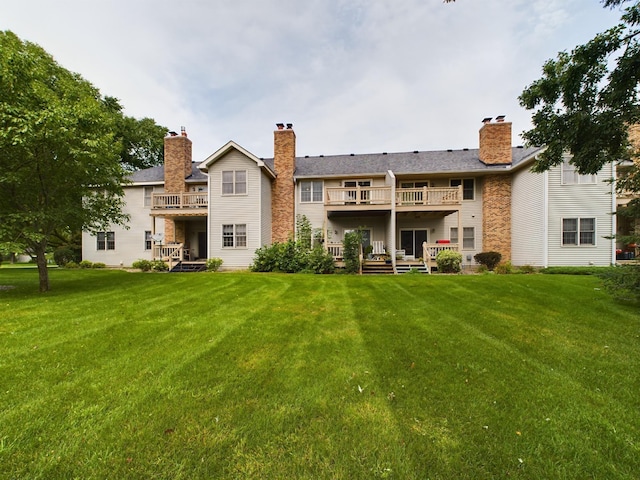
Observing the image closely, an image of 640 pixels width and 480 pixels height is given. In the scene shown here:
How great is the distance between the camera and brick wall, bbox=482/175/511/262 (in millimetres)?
16219

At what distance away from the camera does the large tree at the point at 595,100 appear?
18.0 feet

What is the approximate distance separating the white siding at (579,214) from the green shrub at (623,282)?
29.2 feet

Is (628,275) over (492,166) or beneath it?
beneath

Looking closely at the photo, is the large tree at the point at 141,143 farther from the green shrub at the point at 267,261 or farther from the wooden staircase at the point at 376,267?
the wooden staircase at the point at 376,267

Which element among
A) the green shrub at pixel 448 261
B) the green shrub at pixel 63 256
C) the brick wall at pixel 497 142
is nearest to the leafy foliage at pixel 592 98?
the green shrub at pixel 448 261

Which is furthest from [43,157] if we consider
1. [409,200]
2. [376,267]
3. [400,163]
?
[400,163]

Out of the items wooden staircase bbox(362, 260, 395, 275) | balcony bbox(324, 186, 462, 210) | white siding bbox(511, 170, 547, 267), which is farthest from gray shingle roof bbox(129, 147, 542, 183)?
wooden staircase bbox(362, 260, 395, 275)

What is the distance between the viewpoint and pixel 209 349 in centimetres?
402

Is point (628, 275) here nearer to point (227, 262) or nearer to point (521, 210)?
point (521, 210)

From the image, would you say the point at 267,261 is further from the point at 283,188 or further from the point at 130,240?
the point at 130,240

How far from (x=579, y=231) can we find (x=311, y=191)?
584 inches

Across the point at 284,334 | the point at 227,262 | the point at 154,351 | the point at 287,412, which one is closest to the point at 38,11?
the point at 227,262

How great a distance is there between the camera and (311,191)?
17797 millimetres

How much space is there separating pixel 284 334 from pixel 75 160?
29.8 ft
